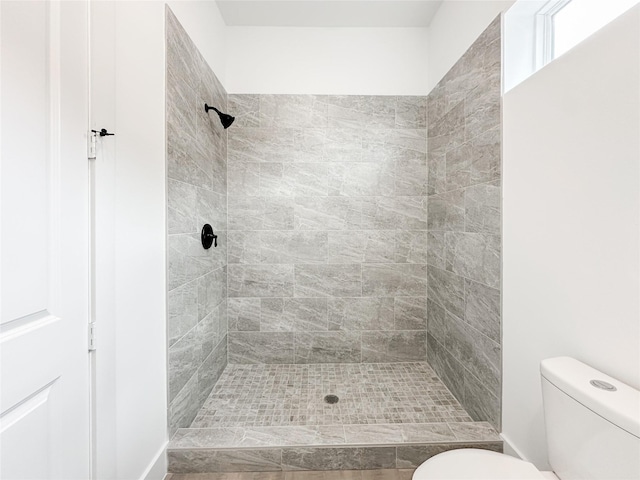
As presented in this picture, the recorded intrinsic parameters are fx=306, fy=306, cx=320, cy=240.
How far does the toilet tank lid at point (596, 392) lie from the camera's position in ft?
2.54

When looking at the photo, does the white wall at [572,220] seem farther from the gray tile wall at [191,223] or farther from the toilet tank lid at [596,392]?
the gray tile wall at [191,223]

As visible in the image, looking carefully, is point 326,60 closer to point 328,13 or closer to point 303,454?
point 328,13

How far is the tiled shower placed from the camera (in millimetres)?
1593

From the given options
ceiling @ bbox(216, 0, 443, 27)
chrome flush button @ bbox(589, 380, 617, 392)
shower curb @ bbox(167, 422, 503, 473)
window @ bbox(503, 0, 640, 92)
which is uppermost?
ceiling @ bbox(216, 0, 443, 27)

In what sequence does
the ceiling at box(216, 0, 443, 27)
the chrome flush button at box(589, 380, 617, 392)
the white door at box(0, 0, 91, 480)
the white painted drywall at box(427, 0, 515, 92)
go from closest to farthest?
the white door at box(0, 0, 91, 480) → the chrome flush button at box(589, 380, 617, 392) → the white painted drywall at box(427, 0, 515, 92) → the ceiling at box(216, 0, 443, 27)

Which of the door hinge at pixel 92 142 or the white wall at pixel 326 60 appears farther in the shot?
the white wall at pixel 326 60

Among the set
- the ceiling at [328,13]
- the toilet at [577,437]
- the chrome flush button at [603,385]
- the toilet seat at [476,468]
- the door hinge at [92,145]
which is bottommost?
the toilet seat at [476,468]

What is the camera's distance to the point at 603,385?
90cm

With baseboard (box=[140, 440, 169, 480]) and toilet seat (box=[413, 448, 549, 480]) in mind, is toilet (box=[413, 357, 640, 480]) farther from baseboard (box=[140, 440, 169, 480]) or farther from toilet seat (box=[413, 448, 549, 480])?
baseboard (box=[140, 440, 169, 480])

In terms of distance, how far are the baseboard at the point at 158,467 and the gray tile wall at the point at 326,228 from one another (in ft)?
3.35

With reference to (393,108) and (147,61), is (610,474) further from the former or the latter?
(393,108)

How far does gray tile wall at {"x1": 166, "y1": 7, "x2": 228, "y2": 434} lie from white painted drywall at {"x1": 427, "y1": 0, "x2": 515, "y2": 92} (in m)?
1.65

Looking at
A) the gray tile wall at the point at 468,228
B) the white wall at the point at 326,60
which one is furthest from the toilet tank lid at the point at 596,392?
the white wall at the point at 326,60

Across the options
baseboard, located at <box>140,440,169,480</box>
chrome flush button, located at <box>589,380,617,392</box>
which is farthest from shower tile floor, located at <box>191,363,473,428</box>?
chrome flush button, located at <box>589,380,617,392</box>
